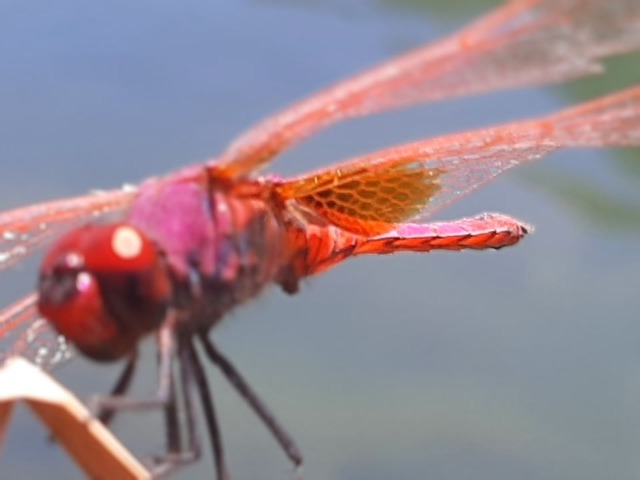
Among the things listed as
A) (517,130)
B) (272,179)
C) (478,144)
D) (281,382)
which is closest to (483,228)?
(478,144)

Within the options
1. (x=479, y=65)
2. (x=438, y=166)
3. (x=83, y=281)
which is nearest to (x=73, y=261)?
(x=83, y=281)

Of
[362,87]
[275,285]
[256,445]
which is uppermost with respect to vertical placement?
[362,87]

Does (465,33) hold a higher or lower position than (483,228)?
higher

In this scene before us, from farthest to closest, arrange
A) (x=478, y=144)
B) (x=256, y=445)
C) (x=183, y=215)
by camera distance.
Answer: (x=256, y=445)
(x=478, y=144)
(x=183, y=215)

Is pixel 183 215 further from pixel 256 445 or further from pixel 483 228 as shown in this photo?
pixel 256 445

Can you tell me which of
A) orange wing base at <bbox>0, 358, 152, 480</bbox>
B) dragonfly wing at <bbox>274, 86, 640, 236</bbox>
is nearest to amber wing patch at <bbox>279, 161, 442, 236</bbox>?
dragonfly wing at <bbox>274, 86, 640, 236</bbox>

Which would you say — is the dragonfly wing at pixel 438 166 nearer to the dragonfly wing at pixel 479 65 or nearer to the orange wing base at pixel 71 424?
the dragonfly wing at pixel 479 65

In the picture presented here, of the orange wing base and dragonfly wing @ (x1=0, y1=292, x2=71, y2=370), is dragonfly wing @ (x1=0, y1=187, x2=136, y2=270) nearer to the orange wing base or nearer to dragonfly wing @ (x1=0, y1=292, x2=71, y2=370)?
dragonfly wing @ (x1=0, y1=292, x2=71, y2=370)
